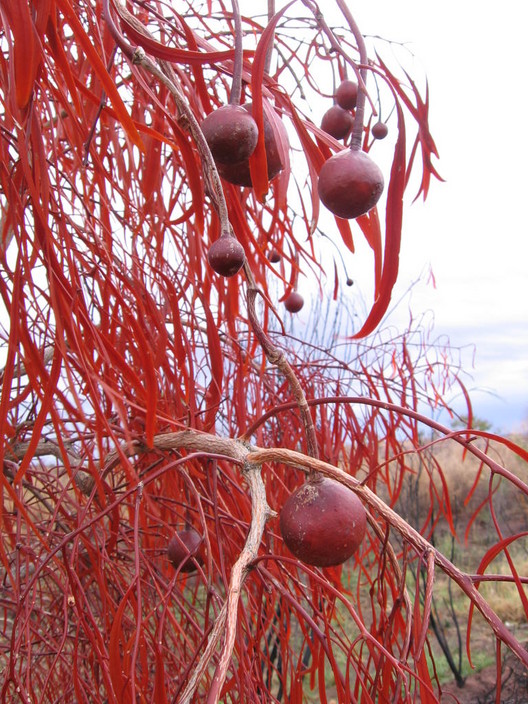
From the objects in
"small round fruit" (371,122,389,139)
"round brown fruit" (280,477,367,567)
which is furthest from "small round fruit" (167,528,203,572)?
"small round fruit" (371,122,389,139)

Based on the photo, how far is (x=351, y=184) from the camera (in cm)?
38

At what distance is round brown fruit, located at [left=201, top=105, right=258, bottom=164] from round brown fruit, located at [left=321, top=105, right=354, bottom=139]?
0.19 meters

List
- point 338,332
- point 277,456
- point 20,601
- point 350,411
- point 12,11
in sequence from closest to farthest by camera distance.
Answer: point 12,11 → point 277,456 → point 20,601 → point 350,411 → point 338,332

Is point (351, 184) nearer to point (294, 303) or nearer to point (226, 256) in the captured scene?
point (226, 256)

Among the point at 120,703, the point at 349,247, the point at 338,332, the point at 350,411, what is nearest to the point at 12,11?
the point at 349,247

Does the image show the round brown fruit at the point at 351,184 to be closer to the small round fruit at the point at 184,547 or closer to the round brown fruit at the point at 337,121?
the round brown fruit at the point at 337,121

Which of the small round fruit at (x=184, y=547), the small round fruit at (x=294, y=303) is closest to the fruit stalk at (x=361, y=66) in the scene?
the small round fruit at (x=184, y=547)

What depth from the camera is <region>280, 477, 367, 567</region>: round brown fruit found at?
1.32ft

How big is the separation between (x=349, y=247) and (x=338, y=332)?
3890 millimetres

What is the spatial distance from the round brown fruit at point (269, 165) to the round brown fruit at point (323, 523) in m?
0.23

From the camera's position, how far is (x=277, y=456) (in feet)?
1.53

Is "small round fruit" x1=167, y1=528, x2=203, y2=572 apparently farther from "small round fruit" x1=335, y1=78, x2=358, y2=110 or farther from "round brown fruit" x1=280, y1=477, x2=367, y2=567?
"small round fruit" x1=335, y1=78, x2=358, y2=110

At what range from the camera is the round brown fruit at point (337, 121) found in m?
Answer: 0.58

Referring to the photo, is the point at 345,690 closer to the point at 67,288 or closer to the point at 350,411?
the point at 67,288
